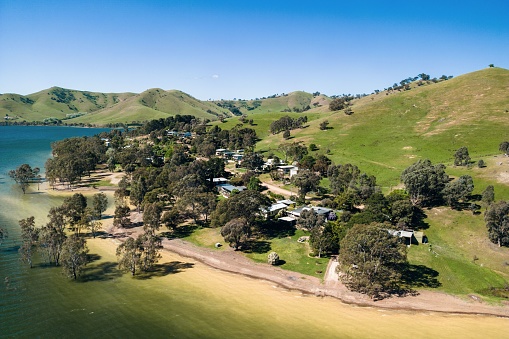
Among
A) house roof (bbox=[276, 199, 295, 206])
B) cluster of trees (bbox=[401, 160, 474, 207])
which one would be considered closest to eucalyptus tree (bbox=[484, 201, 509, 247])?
cluster of trees (bbox=[401, 160, 474, 207])

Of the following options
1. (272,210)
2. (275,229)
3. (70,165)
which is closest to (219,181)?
(272,210)

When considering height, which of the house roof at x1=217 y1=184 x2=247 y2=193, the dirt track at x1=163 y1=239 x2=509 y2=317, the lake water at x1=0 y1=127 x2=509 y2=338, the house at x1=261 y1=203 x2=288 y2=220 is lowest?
the lake water at x1=0 y1=127 x2=509 y2=338

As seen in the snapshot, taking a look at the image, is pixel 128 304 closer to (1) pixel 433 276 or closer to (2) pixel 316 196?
(1) pixel 433 276

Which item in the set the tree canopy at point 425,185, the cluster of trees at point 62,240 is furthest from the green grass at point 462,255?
the cluster of trees at point 62,240

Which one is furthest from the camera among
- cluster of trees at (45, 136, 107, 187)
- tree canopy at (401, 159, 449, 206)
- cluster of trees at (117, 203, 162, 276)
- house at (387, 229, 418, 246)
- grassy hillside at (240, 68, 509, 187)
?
grassy hillside at (240, 68, 509, 187)

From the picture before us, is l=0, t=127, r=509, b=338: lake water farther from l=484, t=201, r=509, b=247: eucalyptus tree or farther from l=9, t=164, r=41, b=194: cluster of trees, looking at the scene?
l=9, t=164, r=41, b=194: cluster of trees

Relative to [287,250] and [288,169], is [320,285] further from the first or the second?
[288,169]
